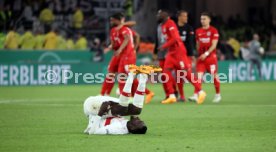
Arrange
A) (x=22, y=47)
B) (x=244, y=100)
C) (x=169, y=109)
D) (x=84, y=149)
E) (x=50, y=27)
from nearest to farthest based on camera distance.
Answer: (x=84, y=149), (x=169, y=109), (x=244, y=100), (x=22, y=47), (x=50, y=27)

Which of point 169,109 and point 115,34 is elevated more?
point 115,34

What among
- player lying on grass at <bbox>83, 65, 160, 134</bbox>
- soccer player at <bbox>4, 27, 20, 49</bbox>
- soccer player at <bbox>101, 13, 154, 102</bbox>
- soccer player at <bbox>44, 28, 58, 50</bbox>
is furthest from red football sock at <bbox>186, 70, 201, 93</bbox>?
soccer player at <bbox>44, 28, 58, 50</bbox>

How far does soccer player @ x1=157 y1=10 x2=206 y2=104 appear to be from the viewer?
2309 cm

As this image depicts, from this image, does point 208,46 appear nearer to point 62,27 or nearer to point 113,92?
point 113,92

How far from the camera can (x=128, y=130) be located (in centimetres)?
1467

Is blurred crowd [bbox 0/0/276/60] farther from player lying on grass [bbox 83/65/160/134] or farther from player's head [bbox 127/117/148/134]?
player's head [bbox 127/117/148/134]

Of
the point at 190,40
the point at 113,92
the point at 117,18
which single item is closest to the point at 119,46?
the point at 117,18

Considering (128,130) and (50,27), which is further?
(50,27)

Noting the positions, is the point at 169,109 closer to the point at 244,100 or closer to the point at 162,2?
the point at 244,100

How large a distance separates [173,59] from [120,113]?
8.90m

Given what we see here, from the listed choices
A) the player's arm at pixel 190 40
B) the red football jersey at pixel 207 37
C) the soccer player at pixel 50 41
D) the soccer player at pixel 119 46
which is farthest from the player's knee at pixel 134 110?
the soccer player at pixel 50 41

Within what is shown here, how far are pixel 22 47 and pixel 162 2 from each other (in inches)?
453

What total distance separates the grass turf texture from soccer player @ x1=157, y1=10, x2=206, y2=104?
0.40 meters

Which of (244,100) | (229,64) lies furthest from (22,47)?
(244,100)
